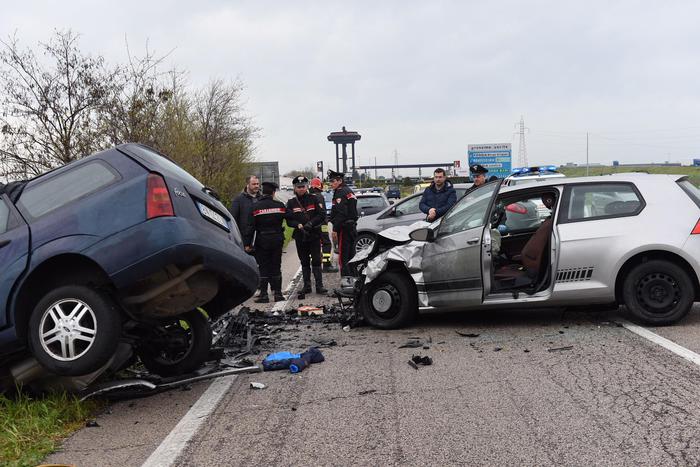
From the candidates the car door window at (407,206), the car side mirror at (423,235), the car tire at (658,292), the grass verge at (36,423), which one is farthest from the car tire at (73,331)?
the car door window at (407,206)

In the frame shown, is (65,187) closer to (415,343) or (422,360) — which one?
(422,360)

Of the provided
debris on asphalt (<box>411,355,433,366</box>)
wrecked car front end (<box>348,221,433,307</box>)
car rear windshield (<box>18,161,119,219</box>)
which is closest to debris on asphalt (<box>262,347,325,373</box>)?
debris on asphalt (<box>411,355,433,366</box>)

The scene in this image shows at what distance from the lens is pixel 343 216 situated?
1079 cm

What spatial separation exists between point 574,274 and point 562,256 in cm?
22

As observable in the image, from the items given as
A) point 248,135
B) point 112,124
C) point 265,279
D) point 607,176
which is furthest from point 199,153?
point 607,176

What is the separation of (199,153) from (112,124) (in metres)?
8.32

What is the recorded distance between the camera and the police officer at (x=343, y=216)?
10.7m

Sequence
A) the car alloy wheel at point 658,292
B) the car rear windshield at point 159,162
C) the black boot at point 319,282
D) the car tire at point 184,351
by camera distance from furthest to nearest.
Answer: the black boot at point 319,282 < the car alloy wheel at point 658,292 < the car tire at point 184,351 < the car rear windshield at point 159,162

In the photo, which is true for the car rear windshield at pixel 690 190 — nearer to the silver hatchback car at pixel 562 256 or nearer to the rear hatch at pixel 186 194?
the silver hatchback car at pixel 562 256

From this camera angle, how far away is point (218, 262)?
4.64m

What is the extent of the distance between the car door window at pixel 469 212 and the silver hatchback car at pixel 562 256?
1 centimetres

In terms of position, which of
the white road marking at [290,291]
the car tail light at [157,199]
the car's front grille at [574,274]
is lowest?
the white road marking at [290,291]

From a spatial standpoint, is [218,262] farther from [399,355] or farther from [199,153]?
[199,153]

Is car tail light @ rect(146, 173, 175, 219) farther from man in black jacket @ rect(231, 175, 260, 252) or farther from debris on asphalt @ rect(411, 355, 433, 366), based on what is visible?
man in black jacket @ rect(231, 175, 260, 252)
